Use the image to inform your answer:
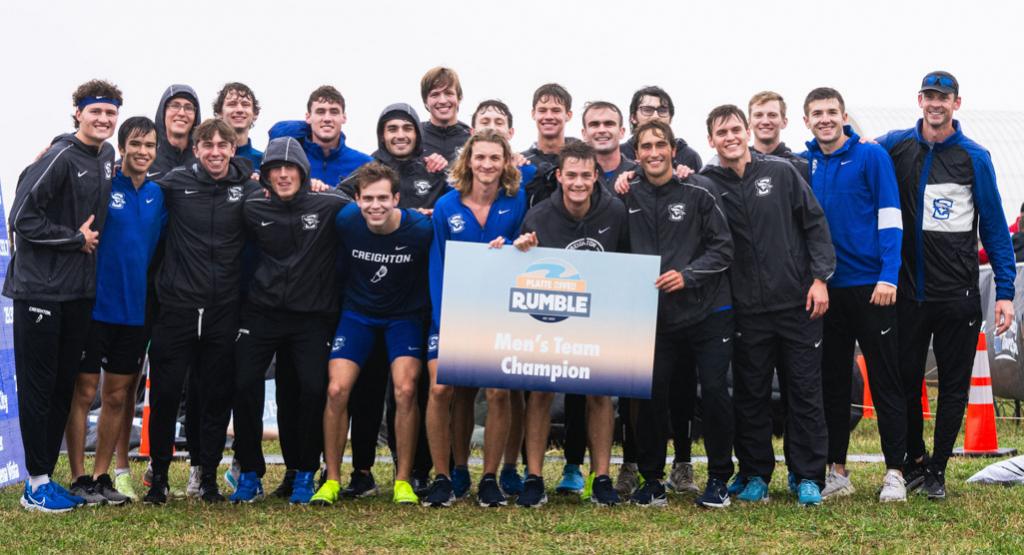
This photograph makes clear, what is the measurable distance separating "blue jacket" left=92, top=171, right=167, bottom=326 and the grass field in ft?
4.04

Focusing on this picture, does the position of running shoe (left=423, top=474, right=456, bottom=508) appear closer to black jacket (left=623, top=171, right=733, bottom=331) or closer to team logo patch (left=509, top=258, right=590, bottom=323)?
team logo patch (left=509, top=258, right=590, bottom=323)

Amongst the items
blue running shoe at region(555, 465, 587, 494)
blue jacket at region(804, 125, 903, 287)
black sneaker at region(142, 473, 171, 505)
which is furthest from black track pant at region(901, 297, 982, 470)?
black sneaker at region(142, 473, 171, 505)

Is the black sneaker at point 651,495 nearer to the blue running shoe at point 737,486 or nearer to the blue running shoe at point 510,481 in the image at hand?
the blue running shoe at point 737,486

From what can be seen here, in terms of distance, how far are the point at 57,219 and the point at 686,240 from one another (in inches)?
150

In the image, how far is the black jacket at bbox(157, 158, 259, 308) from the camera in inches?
289

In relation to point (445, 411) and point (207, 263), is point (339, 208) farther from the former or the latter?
point (445, 411)

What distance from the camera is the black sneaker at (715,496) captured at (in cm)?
704

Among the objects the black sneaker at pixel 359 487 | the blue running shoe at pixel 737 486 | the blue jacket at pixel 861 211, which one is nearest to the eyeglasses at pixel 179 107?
the black sneaker at pixel 359 487

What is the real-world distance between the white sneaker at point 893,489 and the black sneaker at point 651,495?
4.40 feet

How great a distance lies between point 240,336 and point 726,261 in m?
3.07

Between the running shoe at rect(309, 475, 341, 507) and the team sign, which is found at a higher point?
the team sign

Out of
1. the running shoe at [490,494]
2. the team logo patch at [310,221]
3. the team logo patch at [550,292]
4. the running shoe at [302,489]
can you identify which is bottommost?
the running shoe at [302,489]

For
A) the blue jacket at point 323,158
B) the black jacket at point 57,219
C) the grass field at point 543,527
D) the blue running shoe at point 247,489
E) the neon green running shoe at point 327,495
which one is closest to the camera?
the grass field at point 543,527

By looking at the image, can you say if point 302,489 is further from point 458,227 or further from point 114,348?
point 458,227
